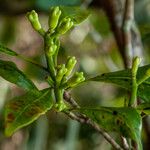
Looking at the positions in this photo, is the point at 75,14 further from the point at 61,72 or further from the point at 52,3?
the point at 52,3

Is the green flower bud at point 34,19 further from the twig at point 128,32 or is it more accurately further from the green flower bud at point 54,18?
the twig at point 128,32

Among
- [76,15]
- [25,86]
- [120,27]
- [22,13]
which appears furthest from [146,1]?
[25,86]

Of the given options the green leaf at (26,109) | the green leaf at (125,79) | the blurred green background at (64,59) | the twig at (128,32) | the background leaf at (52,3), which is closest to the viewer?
the green leaf at (26,109)

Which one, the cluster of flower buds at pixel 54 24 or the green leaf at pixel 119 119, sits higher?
the cluster of flower buds at pixel 54 24

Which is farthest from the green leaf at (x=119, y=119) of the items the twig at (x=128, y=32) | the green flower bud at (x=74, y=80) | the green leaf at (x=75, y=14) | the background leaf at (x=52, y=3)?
the background leaf at (x=52, y=3)

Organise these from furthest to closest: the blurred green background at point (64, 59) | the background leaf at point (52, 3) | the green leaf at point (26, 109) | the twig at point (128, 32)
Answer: the blurred green background at point (64, 59), the background leaf at point (52, 3), the twig at point (128, 32), the green leaf at point (26, 109)

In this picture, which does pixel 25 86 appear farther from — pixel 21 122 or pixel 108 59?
pixel 108 59
